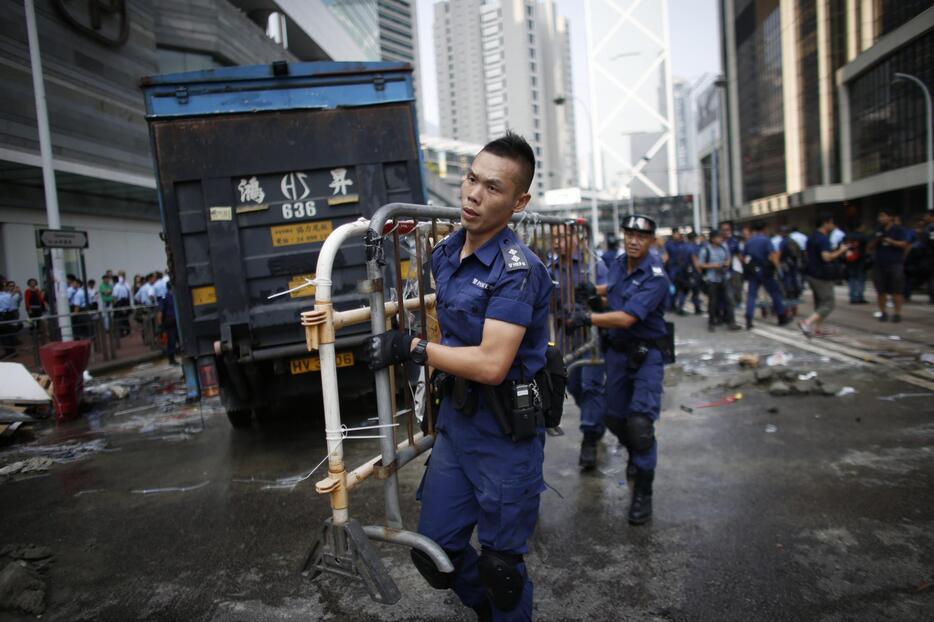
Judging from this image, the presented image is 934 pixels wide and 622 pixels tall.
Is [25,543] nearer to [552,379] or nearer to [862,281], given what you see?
[552,379]

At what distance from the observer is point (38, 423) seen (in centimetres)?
708

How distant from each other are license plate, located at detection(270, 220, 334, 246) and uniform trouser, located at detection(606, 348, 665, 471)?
8.80 feet

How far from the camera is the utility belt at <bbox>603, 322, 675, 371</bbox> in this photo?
3.75 meters

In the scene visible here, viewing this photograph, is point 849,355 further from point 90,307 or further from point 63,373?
point 90,307

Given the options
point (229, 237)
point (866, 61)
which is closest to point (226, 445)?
point (229, 237)

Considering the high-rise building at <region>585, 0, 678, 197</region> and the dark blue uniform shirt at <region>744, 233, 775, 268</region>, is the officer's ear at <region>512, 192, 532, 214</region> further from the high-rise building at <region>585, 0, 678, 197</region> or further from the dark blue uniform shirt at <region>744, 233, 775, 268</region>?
the high-rise building at <region>585, 0, 678, 197</region>

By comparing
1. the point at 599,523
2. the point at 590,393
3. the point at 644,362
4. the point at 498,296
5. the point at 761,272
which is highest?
the point at 498,296

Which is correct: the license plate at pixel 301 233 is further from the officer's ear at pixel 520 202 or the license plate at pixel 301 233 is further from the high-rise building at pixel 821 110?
the high-rise building at pixel 821 110

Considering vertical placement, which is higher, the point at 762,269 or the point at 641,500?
the point at 762,269

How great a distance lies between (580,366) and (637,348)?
1.31 metres

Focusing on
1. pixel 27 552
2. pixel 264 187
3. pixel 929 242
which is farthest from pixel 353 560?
pixel 929 242

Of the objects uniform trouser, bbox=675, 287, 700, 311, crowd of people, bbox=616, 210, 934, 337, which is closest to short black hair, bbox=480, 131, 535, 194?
crowd of people, bbox=616, 210, 934, 337

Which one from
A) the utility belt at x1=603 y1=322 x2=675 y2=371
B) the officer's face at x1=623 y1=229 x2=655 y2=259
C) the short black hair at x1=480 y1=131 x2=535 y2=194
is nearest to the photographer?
the short black hair at x1=480 y1=131 x2=535 y2=194

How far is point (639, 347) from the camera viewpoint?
3.77m
